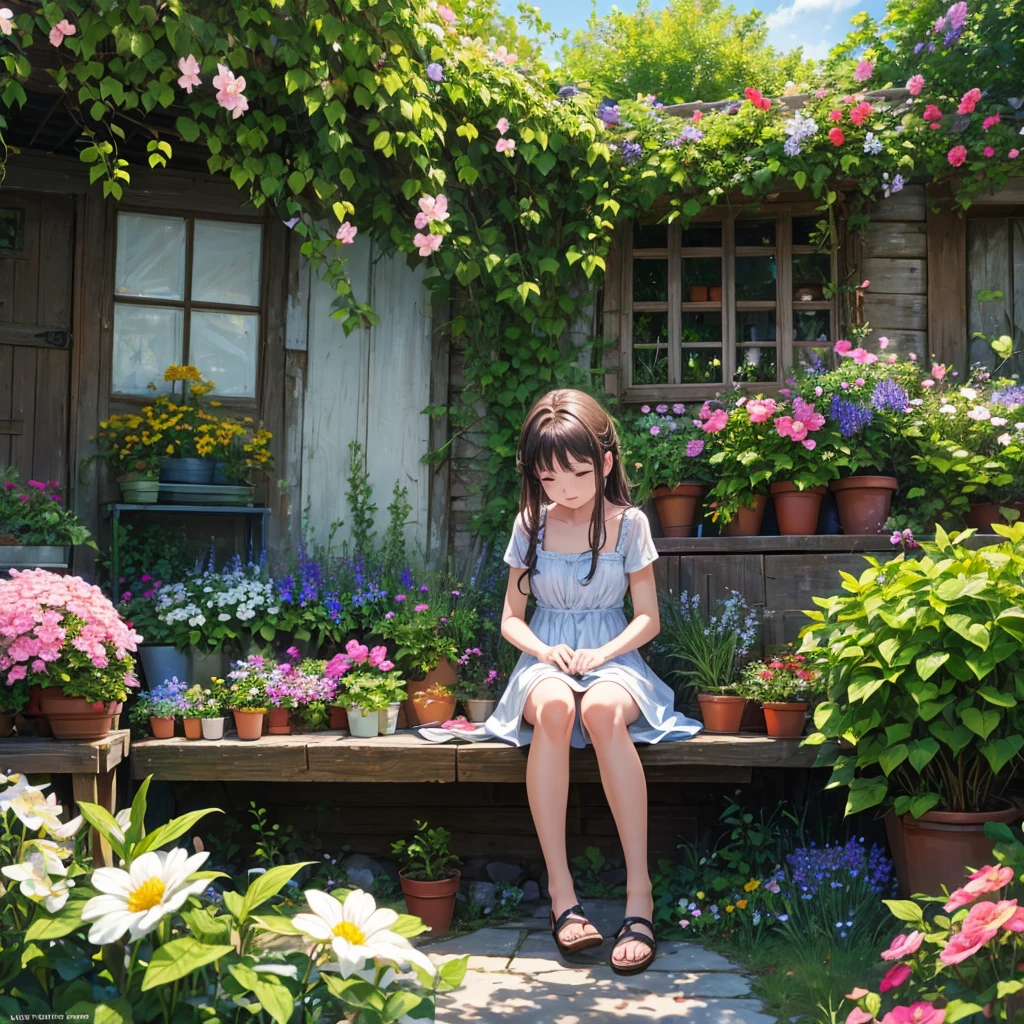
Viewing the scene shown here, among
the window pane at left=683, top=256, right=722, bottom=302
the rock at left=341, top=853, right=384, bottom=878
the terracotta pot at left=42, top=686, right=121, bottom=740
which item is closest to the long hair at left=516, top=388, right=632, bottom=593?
the rock at left=341, top=853, right=384, bottom=878

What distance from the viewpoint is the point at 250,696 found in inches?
145

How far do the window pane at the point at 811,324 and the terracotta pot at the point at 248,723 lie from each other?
3.04 m

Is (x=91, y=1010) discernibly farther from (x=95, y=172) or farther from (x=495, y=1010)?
(x=95, y=172)

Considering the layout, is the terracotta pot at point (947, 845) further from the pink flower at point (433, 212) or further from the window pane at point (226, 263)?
the window pane at point (226, 263)

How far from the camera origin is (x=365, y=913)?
1663mm

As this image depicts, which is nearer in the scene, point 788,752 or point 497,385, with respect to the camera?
point 788,752

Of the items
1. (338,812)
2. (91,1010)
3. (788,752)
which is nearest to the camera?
(91,1010)

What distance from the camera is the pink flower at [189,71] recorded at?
12.1ft

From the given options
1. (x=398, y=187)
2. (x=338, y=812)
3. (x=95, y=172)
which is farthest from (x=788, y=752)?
(x=95, y=172)

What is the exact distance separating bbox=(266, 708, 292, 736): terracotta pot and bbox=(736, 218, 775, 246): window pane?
310 centimetres

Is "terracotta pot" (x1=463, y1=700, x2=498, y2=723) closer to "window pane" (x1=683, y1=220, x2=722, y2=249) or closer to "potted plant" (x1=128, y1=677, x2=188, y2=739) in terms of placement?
"potted plant" (x1=128, y1=677, x2=188, y2=739)

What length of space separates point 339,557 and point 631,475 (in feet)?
4.47

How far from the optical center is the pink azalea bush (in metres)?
3.16

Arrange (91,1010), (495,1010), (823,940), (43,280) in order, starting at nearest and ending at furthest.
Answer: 1. (91,1010)
2. (495,1010)
3. (823,940)
4. (43,280)
